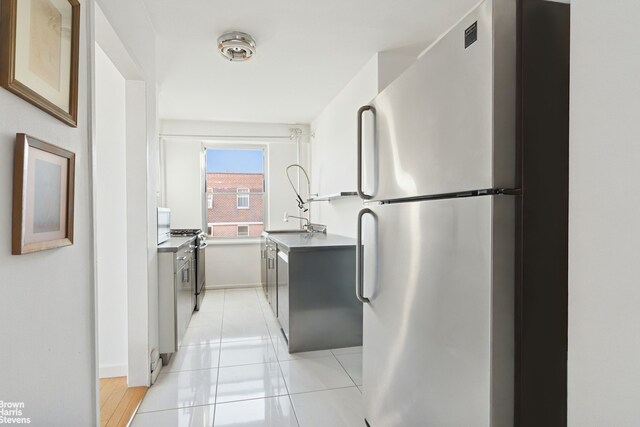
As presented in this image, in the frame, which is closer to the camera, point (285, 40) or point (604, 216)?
point (604, 216)

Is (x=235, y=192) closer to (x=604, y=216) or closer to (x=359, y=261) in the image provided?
(x=359, y=261)

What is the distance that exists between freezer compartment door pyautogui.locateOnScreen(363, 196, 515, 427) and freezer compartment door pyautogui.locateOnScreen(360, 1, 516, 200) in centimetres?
8

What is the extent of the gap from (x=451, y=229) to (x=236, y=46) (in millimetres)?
2243

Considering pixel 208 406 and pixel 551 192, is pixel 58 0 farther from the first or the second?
pixel 208 406

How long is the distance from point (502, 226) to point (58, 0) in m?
1.46

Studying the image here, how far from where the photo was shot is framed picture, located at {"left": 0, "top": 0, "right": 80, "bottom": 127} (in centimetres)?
79

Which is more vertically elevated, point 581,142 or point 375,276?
point 581,142

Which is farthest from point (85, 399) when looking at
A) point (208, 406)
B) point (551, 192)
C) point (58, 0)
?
point (551, 192)

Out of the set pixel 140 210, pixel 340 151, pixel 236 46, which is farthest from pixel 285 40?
pixel 140 210

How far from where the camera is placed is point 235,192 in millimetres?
5422

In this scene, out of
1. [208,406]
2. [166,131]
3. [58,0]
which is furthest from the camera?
[166,131]

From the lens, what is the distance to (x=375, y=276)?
63.7 inches

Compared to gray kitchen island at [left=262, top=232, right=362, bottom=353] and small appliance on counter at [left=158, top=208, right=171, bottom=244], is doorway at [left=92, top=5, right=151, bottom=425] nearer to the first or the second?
small appliance on counter at [left=158, top=208, right=171, bottom=244]

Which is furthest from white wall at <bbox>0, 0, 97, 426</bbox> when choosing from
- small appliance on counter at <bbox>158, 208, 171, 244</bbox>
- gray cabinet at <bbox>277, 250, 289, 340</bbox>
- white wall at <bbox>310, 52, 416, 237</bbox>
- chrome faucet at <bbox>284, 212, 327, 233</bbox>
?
chrome faucet at <bbox>284, 212, 327, 233</bbox>
